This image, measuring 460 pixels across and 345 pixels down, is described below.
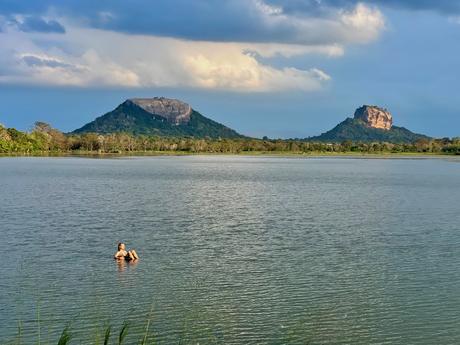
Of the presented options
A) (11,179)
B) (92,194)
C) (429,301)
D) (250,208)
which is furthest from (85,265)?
(11,179)

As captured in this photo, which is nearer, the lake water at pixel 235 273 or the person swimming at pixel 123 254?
the lake water at pixel 235 273

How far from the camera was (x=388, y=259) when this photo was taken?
25.4 metres

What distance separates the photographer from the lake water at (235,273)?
53.4ft

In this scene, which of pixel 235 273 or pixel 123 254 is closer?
pixel 235 273

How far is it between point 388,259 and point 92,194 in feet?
113

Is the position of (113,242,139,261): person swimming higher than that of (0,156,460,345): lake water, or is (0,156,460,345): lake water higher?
(113,242,139,261): person swimming

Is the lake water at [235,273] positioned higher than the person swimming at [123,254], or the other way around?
the person swimming at [123,254]

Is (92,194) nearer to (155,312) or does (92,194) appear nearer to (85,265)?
(85,265)

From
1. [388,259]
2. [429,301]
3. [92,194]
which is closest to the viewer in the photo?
[429,301]

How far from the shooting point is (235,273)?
22141mm

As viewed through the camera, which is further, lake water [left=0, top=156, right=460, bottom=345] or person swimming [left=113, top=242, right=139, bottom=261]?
person swimming [left=113, top=242, right=139, bottom=261]

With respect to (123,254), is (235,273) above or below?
below

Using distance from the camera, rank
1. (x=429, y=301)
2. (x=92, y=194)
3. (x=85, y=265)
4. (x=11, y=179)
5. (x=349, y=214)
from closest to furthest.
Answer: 1. (x=429, y=301)
2. (x=85, y=265)
3. (x=349, y=214)
4. (x=92, y=194)
5. (x=11, y=179)

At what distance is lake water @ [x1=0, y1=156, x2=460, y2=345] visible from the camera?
16.3m
